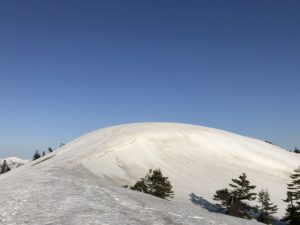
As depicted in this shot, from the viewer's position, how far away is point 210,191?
56688 millimetres

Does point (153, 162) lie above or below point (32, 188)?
above

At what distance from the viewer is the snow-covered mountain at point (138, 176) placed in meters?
23.4

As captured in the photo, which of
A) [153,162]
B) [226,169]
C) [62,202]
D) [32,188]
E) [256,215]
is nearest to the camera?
[62,202]

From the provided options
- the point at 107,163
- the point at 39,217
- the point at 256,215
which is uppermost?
the point at 107,163

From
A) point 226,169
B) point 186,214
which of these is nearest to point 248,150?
point 226,169

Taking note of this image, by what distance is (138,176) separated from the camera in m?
56.2

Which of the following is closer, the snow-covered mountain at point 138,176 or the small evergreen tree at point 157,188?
the snow-covered mountain at point 138,176

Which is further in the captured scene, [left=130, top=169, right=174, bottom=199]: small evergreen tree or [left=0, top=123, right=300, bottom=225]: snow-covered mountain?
[left=130, top=169, right=174, bottom=199]: small evergreen tree

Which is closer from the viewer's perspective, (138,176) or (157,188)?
(157,188)

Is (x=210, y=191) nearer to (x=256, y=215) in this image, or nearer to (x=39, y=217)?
(x=256, y=215)

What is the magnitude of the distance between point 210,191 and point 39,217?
38970 millimetres

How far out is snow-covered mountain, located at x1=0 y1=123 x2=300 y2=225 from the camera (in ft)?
76.7

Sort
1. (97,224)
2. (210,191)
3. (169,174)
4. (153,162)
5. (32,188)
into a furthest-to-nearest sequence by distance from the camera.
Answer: (153,162), (169,174), (210,191), (32,188), (97,224)

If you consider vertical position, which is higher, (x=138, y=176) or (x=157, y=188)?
(x=138, y=176)
